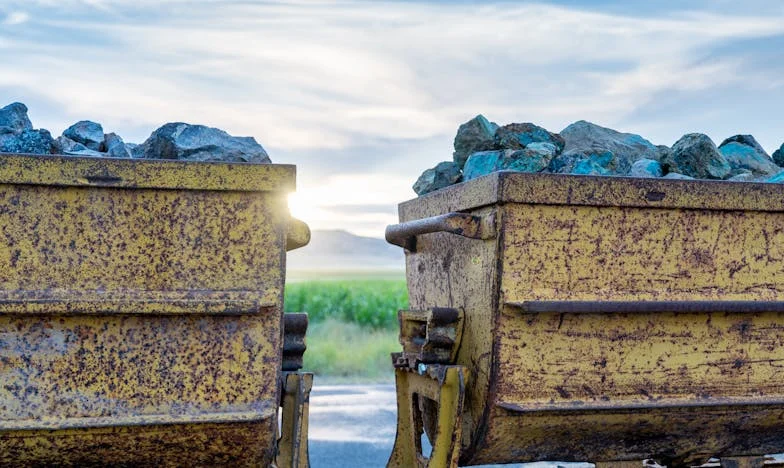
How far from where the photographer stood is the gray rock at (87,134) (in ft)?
11.5

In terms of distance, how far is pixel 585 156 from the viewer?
3457 millimetres

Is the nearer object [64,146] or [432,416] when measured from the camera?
[64,146]

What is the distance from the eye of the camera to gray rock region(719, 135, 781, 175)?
13.0ft

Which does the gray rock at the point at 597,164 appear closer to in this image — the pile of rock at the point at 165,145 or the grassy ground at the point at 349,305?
the pile of rock at the point at 165,145

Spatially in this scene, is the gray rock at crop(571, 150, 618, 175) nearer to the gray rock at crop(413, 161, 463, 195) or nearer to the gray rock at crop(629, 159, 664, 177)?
the gray rock at crop(629, 159, 664, 177)

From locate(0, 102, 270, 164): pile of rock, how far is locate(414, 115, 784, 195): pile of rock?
91 cm

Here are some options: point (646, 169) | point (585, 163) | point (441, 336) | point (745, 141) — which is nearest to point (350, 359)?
point (745, 141)

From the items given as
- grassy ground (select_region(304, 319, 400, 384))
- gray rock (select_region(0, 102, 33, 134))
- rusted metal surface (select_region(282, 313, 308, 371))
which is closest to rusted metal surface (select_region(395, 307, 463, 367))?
rusted metal surface (select_region(282, 313, 308, 371))

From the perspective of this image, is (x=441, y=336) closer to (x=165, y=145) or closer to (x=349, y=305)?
(x=165, y=145)

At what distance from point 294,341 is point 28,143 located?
1.09m

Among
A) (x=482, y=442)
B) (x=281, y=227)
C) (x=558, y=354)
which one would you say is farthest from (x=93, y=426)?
(x=558, y=354)

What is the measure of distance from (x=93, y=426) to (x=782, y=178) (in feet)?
8.47

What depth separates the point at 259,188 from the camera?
100 inches

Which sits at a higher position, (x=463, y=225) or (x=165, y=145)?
(x=165, y=145)
